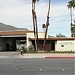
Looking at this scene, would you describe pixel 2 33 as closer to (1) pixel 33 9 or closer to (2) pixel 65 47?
(1) pixel 33 9

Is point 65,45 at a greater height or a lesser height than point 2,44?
lesser

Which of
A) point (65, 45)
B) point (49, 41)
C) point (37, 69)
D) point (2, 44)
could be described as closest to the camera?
point (37, 69)

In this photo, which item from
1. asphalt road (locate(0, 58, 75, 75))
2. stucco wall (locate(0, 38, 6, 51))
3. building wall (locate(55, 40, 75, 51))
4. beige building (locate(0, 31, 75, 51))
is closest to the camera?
asphalt road (locate(0, 58, 75, 75))

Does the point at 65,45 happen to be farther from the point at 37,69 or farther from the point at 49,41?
the point at 37,69

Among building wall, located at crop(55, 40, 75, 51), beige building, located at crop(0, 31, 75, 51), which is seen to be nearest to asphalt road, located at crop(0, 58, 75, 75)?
building wall, located at crop(55, 40, 75, 51)

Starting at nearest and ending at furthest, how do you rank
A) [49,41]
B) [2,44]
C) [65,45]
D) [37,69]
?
[37,69] → [65,45] → [49,41] → [2,44]

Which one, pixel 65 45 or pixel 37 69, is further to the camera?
pixel 65 45

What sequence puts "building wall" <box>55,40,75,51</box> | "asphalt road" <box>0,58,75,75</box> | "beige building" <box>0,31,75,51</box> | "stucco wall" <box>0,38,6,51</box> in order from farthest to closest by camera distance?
"stucco wall" <box>0,38,6,51</box>, "beige building" <box>0,31,75,51</box>, "building wall" <box>55,40,75,51</box>, "asphalt road" <box>0,58,75,75</box>

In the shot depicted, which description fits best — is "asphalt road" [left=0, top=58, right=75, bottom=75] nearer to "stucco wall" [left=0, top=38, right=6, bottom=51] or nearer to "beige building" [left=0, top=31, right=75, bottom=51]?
"beige building" [left=0, top=31, right=75, bottom=51]

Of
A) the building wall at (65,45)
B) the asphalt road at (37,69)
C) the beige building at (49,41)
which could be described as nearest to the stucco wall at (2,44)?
the beige building at (49,41)

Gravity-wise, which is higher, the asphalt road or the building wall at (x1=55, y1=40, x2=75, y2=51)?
the building wall at (x1=55, y1=40, x2=75, y2=51)

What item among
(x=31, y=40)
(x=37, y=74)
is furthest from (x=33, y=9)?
(x=37, y=74)

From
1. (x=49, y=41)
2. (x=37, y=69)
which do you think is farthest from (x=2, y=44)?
(x=37, y=69)

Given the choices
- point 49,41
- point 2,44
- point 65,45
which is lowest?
point 65,45
